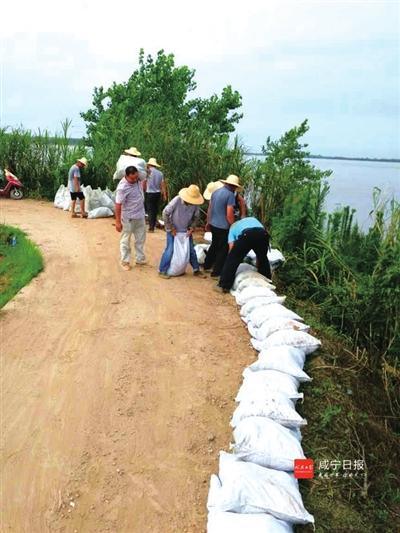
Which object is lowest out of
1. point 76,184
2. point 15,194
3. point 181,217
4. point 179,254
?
point 179,254

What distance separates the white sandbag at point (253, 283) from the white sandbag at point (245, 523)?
2998 millimetres

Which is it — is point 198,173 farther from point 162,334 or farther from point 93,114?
point 93,114

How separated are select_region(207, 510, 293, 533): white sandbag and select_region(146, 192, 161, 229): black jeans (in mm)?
6175

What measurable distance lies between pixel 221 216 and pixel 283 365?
2.60 meters

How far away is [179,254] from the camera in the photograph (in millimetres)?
5914

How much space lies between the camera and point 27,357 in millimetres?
4070

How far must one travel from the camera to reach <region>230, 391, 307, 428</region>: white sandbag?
2.97m

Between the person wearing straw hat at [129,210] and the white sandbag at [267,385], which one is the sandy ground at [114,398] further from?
the person wearing straw hat at [129,210]

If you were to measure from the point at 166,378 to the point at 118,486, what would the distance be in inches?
44.3

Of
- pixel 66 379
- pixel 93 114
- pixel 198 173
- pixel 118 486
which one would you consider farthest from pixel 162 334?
pixel 93 114

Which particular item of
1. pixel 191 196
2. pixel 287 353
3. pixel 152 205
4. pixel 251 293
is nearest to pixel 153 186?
pixel 152 205

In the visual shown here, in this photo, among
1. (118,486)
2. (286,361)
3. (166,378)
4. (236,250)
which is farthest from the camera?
(236,250)

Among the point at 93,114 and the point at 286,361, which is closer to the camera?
the point at 286,361

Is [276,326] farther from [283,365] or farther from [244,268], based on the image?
[244,268]
